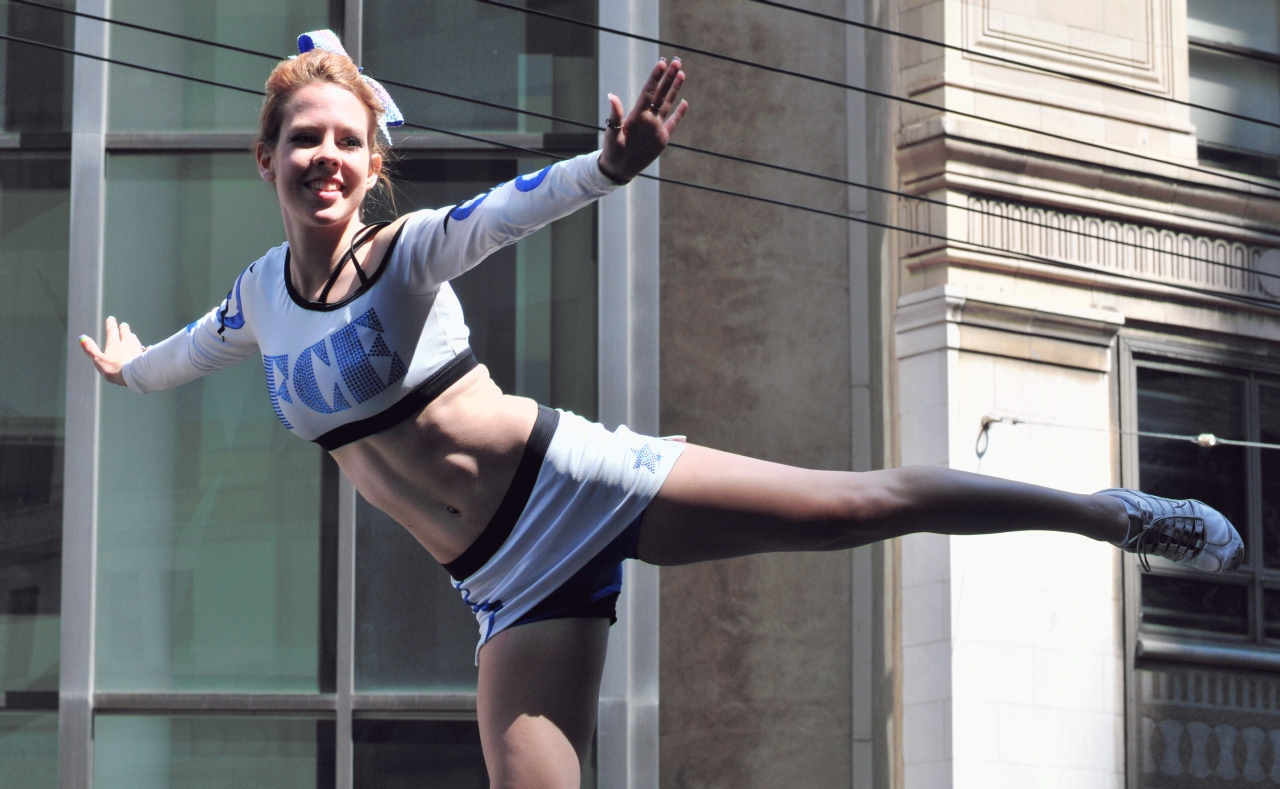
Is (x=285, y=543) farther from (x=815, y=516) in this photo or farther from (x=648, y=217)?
(x=815, y=516)

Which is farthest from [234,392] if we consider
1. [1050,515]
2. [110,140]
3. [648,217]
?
[1050,515]

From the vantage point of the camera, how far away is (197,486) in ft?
34.3

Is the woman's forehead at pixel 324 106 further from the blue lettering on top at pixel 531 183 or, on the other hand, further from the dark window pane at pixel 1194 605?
the dark window pane at pixel 1194 605

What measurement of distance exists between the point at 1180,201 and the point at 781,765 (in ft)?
16.3

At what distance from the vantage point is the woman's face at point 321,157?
17.8 feet

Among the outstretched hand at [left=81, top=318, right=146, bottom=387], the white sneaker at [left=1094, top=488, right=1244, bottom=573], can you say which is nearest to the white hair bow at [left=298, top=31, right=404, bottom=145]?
A: the outstretched hand at [left=81, top=318, right=146, bottom=387]

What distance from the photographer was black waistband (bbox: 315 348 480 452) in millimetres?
5391

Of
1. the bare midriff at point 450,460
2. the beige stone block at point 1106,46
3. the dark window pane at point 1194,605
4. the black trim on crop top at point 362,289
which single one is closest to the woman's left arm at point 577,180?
the black trim on crop top at point 362,289

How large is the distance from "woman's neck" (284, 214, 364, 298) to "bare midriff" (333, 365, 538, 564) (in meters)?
0.52

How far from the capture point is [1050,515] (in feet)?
18.6

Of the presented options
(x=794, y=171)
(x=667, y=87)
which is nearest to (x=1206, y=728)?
(x=794, y=171)

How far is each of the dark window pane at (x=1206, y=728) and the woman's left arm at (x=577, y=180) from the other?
789cm

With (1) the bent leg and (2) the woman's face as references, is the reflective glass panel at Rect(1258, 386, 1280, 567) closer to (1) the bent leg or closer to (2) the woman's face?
(1) the bent leg

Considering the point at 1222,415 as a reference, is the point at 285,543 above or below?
below
